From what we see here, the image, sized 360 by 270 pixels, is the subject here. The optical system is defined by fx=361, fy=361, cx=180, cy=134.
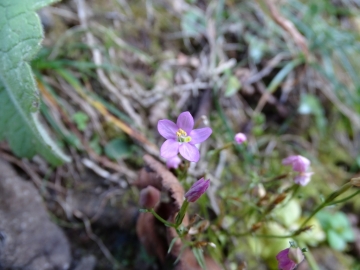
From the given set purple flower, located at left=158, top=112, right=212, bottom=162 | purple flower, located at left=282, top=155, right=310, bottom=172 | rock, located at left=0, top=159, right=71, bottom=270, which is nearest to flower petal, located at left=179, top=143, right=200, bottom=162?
purple flower, located at left=158, top=112, right=212, bottom=162

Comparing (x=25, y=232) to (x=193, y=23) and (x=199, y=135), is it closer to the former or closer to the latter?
(x=199, y=135)

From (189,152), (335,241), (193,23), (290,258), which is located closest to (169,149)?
(189,152)

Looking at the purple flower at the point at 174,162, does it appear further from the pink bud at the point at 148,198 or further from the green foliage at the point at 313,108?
the green foliage at the point at 313,108

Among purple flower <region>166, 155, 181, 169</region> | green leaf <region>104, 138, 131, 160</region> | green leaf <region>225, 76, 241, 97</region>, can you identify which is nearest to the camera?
purple flower <region>166, 155, 181, 169</region>

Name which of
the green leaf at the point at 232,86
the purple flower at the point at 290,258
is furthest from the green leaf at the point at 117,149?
the purple flower at the point at 290,258

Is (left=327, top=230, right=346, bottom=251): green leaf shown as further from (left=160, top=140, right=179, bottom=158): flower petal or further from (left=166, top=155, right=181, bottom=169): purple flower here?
(left=160, top=140, right=179, bottom=158): flower petal

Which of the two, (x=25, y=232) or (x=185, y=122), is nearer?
(x=185, y=122)

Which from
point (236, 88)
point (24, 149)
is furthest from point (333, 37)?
point (24, 149)
